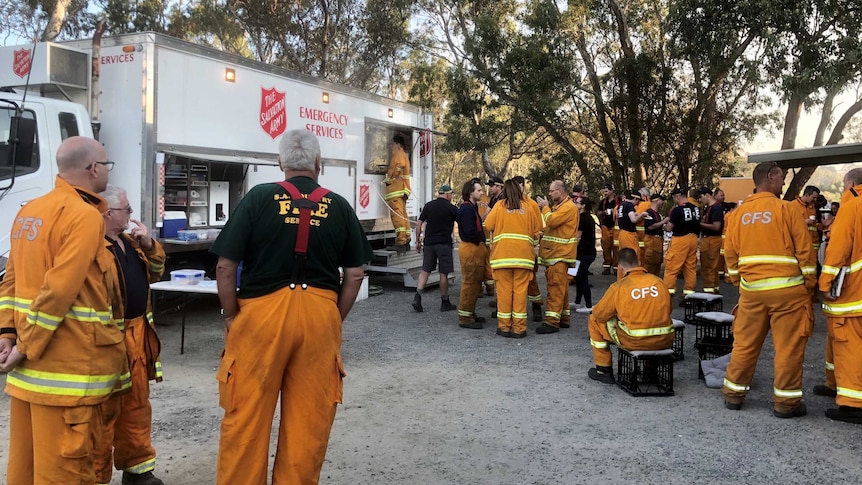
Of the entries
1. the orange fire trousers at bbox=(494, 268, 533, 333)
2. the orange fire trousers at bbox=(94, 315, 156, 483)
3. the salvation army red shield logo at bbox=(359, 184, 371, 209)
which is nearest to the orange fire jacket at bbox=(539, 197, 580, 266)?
the orange fire trousers at bbox=(494, 268, 533, 333)

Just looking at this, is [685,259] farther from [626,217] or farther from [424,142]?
[424,142]

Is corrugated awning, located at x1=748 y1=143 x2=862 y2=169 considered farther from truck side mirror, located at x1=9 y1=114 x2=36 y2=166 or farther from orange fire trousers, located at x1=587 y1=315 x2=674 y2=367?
truck side mirror, located at x1=9 y1=114 x2=36 y2=166

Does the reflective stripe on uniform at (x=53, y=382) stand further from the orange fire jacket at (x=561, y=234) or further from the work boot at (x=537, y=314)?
the work boot at (x=537, y=314)

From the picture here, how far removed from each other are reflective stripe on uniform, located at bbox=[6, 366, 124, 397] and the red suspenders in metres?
0.90

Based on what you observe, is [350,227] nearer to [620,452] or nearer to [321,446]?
[321,446]

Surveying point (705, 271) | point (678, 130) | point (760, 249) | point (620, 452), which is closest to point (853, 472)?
point (620, 452)

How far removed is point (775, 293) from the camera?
4.70 m

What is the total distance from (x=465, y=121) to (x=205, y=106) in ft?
41.7

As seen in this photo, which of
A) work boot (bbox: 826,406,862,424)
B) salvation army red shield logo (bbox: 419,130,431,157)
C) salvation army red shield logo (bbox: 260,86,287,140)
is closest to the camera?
work boot (bbox: 826,406,862,424)

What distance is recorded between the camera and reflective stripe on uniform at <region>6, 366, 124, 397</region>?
8.38ft

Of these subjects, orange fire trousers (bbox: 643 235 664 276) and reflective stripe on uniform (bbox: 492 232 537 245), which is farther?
orange fire trousers (bbox: 643 235 664 276)

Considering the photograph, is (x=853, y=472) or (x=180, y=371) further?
(x=180, y=371)

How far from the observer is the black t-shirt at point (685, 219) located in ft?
31.9

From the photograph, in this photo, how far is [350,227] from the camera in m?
3.06
